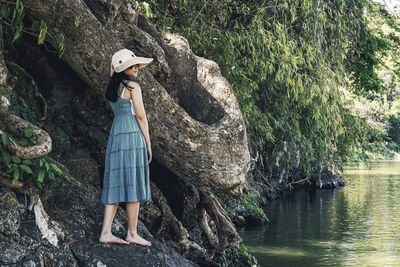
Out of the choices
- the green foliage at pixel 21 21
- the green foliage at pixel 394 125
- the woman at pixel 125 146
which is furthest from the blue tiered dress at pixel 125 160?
the green foliage at pixel 394 125

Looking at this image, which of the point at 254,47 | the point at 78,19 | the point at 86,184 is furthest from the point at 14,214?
the point at 254,47

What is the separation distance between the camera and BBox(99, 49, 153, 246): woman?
5.15 meters

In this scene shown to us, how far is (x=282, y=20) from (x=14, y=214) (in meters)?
7.45

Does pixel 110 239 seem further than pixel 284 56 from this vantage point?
No

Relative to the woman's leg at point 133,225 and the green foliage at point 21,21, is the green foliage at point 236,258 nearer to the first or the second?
the woman's leg at point 133,225

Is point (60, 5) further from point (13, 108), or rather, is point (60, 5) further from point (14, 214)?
point (14, 214)

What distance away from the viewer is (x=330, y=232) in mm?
13320

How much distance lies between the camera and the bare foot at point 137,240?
17.4 feet

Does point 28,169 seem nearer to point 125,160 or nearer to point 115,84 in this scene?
point 125,160

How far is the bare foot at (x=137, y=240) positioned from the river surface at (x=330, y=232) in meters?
4.90

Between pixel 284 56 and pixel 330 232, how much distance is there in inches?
207

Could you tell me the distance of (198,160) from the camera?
631 centimetres

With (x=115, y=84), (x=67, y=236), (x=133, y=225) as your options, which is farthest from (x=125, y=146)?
(x=67, y=236)

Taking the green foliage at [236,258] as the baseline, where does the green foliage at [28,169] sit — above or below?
above
